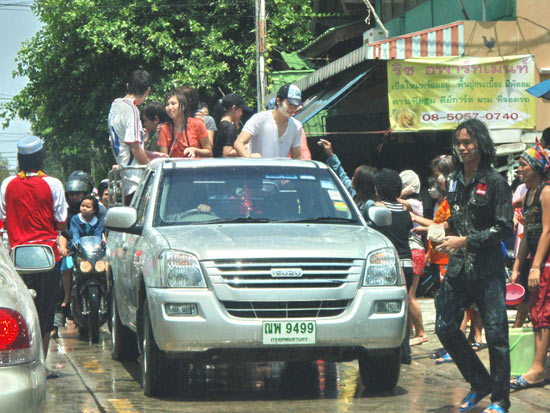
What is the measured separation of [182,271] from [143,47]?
24.7 meters

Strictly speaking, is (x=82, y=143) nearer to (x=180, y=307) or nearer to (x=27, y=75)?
(x=27, y=75)

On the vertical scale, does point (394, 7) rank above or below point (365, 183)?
above

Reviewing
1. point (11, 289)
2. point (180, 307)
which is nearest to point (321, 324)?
point (180, 307)

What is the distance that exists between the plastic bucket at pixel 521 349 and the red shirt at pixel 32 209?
3.77m

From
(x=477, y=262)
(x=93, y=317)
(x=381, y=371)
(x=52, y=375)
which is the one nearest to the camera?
(x=477, y=262)

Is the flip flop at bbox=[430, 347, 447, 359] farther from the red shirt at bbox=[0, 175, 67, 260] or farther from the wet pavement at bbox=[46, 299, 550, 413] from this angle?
the red shirt at bbox=[0, 175, 67, 260]

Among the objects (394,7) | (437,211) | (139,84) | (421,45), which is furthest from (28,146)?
(394,7)

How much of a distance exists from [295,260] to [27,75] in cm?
3068

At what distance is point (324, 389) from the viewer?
26.2 feet

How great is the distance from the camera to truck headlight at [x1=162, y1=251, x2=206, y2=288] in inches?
280

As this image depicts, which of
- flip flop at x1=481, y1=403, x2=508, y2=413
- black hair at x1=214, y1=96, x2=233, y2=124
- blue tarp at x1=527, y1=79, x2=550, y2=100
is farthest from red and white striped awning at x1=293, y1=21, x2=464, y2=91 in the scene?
flip flop at x1=481, y1=403, x2=508, y2=413

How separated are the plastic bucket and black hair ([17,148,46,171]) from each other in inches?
159

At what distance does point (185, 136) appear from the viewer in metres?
10.3

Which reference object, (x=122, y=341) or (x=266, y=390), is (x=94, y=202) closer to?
(x=122, y=341)
